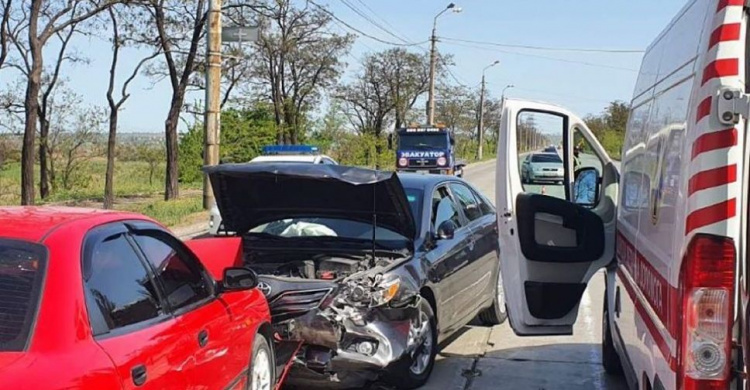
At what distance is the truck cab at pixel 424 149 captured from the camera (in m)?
35.1

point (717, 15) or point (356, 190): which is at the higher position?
point (717, 15)

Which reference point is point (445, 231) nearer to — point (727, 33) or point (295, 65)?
point (727, 33)

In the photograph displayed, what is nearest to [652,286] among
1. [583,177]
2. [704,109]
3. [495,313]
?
[704,109]

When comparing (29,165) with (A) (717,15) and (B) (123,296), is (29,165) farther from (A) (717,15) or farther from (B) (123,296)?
(A) (717,15)

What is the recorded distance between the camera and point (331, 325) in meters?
5.29

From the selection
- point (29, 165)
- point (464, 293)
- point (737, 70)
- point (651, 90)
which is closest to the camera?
point (737, 70)

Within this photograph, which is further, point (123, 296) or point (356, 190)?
point (356, 190)

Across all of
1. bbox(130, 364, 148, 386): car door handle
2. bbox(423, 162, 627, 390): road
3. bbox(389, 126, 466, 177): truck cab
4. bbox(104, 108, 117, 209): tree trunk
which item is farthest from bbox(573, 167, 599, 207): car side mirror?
bbox(389, 126, 466, 177): truck cab

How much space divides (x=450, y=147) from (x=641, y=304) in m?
31.7

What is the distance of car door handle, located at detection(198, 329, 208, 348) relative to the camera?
3771 mm

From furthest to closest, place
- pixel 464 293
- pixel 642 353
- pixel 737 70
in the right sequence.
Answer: pixel 464 293 < pixel 642 353 < pixel 737 70

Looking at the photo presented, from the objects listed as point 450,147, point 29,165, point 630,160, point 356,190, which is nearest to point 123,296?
point 356,190

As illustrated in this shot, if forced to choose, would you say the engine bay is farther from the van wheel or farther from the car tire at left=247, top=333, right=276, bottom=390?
the van wheel

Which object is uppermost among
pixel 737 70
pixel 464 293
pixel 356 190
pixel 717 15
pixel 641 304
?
pixel 717 15
